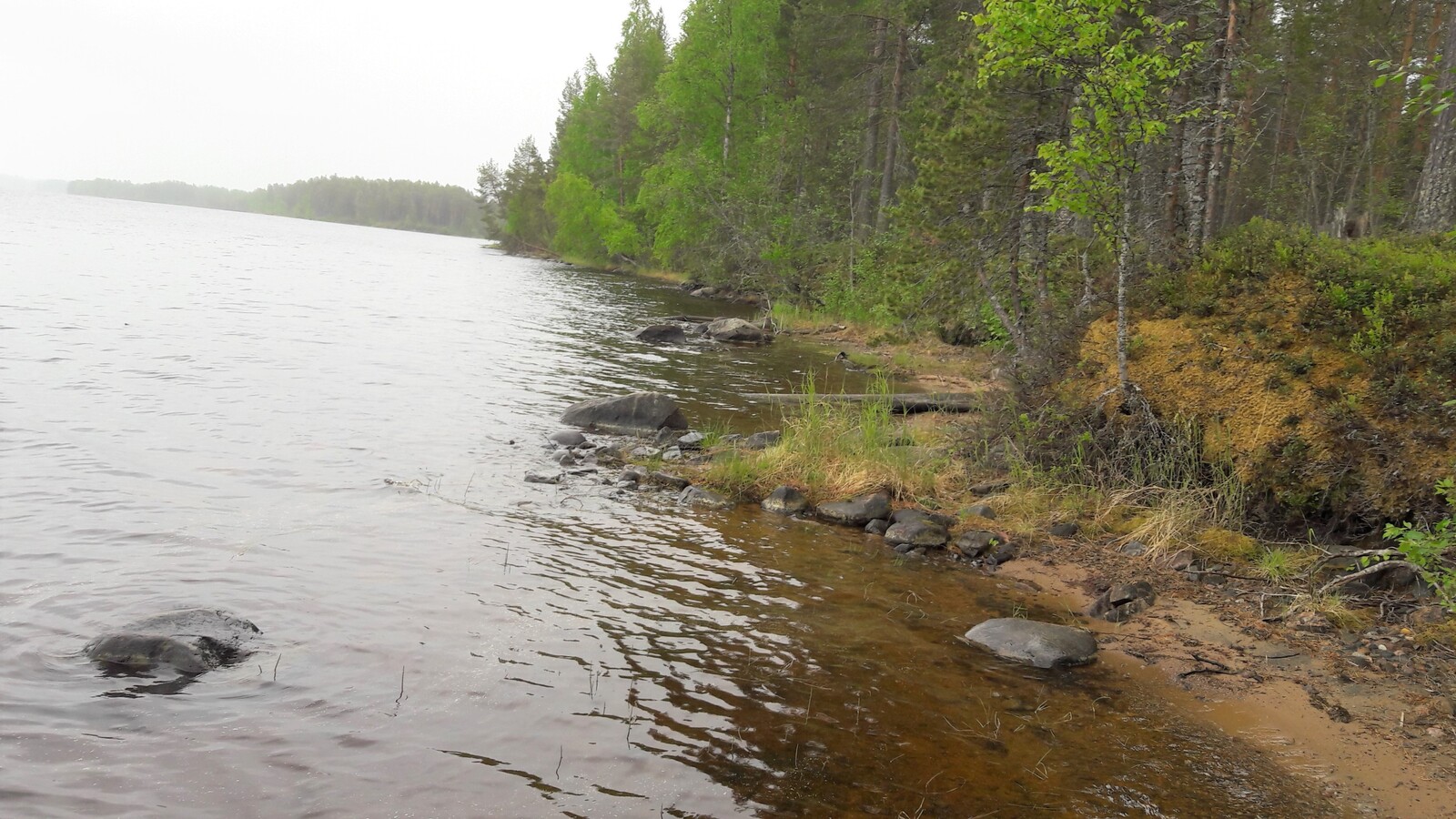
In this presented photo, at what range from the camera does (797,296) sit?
32875mm

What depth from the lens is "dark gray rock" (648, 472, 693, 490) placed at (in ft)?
35.1

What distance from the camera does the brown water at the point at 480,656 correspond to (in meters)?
4.43

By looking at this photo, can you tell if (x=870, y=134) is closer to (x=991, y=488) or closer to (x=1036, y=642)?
(x=991, y=488)

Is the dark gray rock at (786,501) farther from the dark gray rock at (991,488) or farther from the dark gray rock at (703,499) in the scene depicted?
the dark gray rock at (991,488)

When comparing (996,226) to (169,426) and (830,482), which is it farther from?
(169,426)

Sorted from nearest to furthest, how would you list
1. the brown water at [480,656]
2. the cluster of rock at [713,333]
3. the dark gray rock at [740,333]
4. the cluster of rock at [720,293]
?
the brown water at [480,656]
the cluster of rock at [713,333]
the dark gray rock at [740,333]
the cluster of rock at [720,293]

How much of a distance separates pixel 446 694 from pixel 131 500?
542 centimetres

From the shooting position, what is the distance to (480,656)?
583cm

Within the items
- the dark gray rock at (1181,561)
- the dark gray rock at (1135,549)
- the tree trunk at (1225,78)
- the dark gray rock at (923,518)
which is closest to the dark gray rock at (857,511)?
the dark gray rock at (923,518)

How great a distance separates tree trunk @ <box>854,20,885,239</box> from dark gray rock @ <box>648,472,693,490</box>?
21967 millimetres

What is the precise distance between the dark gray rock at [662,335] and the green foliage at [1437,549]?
20416 millimetres

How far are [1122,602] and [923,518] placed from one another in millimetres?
Answer: 2497

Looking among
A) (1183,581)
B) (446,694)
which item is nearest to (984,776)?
(446,694)

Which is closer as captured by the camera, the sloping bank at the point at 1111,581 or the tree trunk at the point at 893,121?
the sloping bank at the point at 1111,581
